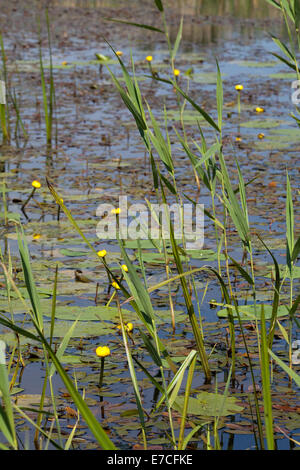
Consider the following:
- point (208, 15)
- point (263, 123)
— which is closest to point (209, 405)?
point (263, 123)

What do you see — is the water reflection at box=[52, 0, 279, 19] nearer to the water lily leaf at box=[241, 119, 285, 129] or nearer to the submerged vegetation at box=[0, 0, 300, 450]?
the water lily leaf at box=[241, 119, 285, 129]

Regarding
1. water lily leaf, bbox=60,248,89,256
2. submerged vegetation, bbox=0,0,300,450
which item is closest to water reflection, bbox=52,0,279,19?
water lily leaf, bbox=60,248,89,256

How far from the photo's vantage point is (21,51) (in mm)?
9758

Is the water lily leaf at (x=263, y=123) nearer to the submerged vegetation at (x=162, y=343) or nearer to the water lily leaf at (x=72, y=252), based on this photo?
the submerged vegetation at (x=162, y=343)

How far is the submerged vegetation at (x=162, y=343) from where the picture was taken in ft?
5.44

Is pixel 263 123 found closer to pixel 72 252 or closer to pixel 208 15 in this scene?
pixel 72 252

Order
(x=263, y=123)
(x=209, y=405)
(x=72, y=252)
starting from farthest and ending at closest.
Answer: (x=263, y=123), (x=72, y=252), (x=209, y=405)

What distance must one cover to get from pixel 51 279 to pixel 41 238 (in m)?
0.60

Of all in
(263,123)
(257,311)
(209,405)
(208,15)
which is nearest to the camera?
(209,405)

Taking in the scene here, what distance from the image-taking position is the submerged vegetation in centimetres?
166

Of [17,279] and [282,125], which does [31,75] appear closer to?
[282,125]

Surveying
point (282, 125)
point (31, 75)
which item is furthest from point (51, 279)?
point (31, 75)

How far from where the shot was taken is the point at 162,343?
2270 mm

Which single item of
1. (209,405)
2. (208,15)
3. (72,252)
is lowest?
(209,405)
